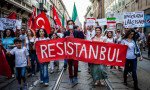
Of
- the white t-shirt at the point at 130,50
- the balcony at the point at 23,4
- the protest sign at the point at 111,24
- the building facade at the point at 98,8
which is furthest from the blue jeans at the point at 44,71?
the building facade at the point at 98,8

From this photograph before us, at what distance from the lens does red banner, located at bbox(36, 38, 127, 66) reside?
931 centimetres

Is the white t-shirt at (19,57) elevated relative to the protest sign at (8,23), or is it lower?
lower

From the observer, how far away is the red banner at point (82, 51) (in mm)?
9312

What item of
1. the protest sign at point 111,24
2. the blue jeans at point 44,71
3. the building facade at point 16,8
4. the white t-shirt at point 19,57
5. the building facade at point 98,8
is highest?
the building facade at point 98,8

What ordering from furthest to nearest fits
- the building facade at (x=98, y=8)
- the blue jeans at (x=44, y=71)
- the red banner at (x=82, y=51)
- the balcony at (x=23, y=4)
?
the building facade at (x=98, y=8) < the balcony at (x=23, y=4) < the blue jeans at (x=44, y=71) < the red banner at (x=82, y=51)

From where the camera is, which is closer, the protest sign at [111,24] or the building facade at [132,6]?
the protest sign at [111,24]

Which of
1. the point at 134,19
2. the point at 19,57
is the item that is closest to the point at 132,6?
the point at 134,19

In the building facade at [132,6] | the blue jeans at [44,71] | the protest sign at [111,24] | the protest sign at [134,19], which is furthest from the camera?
the building facade at [132,6]

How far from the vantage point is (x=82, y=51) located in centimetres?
955

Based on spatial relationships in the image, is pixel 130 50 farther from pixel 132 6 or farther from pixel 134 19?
pixel 132 6

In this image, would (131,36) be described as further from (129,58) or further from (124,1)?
(124,1)

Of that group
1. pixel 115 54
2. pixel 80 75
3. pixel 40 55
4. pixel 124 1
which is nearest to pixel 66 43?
pixel 40 55

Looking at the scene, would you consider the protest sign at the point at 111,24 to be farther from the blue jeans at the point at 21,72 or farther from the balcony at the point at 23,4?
the blue jeans at the point at 21,72

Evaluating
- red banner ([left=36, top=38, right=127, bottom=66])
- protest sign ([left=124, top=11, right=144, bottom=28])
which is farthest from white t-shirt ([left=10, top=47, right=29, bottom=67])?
protest sign ([left=124, top=11, right=144, bottom=28])
